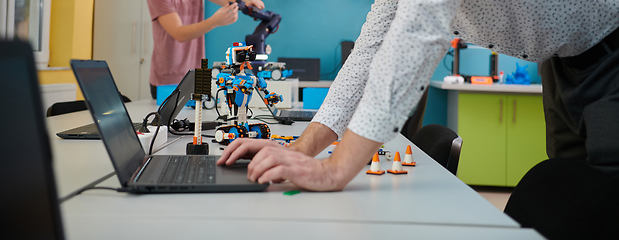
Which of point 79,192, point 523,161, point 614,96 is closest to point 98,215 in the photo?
point 79,192

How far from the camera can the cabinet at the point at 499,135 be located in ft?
10.0

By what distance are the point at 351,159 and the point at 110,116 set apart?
392mm

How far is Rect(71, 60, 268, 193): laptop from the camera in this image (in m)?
0.60

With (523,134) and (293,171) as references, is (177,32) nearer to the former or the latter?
(293,171)

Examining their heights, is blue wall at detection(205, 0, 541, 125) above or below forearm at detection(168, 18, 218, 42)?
above

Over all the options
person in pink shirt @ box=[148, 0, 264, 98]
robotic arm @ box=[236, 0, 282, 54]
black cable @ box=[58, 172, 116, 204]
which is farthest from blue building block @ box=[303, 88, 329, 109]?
black cable @ box=[58, 172, 116, 204]

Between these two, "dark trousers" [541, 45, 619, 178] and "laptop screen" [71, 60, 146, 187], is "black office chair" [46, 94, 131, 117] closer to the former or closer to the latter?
"laptop screen" [71, 60, 146, 187]

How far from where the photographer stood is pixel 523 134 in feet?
10.1

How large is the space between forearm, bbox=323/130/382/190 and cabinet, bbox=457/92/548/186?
2657mm

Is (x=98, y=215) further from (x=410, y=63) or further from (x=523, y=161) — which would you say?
(x=523, y=161)

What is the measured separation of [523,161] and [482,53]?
4.23 feet

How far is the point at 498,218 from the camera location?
1.76 ft

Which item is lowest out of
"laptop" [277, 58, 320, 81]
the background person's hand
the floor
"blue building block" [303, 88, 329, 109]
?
the floor

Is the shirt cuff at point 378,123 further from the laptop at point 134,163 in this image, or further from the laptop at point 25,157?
the laptop at point 25,157
